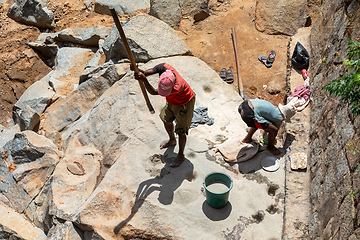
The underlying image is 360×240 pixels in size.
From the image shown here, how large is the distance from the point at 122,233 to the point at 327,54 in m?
3.56

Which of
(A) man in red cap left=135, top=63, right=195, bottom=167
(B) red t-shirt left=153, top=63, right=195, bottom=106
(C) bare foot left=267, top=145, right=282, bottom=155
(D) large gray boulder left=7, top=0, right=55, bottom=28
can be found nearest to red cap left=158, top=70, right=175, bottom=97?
(A) man in red cap left=135, top=63, right=195, bottom=167

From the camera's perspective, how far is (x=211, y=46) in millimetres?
7070

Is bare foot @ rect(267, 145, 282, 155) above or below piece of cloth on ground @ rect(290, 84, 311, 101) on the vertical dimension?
below

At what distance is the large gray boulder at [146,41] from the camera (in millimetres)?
5750

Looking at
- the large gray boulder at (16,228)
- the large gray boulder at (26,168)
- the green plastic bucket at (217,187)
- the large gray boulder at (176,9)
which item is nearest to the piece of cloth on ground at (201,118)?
the green plastic bucket at (217,187)

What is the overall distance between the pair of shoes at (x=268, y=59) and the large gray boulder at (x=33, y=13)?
6.49 meters

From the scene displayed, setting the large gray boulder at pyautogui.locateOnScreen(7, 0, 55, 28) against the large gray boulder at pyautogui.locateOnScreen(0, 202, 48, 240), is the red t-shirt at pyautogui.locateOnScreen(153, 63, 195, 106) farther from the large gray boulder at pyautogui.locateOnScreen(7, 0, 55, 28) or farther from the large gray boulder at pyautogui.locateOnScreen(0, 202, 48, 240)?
the large gray boulder at pyautogui.locateOnScreen(7, 0, 55, 28)

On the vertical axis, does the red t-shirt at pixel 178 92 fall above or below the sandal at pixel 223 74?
above

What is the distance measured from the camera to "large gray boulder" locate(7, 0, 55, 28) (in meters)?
9.10

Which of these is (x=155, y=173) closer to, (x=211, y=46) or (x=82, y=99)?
(x=82, y=99)

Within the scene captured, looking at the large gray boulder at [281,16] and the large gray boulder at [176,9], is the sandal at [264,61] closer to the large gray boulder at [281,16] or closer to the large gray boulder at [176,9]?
the large gray boulder at [281,16]

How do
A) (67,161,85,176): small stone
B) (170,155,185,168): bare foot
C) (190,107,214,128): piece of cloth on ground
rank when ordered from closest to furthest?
1. (170,155,185,168): bare foot
2. (67,161,85,176): small stone
3. (190,107,214,128): piece of cloth on ground

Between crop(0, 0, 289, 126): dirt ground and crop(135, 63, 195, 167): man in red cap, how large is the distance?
2.55m

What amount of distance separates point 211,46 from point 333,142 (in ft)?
14.6
